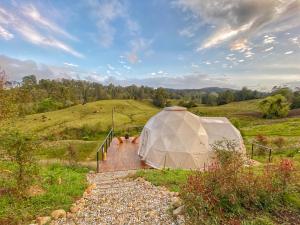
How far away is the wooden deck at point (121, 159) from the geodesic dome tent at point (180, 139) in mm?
763

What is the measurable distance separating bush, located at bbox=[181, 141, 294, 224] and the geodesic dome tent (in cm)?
974

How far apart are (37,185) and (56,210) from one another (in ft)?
7.62

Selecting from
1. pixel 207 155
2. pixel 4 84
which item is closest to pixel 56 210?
pixel 4 84

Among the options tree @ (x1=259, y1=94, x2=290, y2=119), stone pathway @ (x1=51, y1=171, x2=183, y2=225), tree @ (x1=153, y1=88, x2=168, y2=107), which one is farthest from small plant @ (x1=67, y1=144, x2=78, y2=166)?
tree @ (x1=153, y1=88, x2=168, y2=107)

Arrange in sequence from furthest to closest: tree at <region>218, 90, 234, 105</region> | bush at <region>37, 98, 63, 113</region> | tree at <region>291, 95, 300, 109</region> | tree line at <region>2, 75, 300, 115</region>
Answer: tree at <region>218, 90, 234, 105</region>
tree line at <region>2, 75, 300, 115</region>
tree at <region>291, 95, 300, 109</region>
bush at <region>37, 98, 63, 113</region>

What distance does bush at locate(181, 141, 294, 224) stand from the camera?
637 centimetres

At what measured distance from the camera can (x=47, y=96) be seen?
8556 cm

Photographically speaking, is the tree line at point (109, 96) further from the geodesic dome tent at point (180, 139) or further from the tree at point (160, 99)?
the geodesic dome tent at point (180, 139)

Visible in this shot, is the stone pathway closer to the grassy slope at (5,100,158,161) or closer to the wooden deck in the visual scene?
the wooden deck

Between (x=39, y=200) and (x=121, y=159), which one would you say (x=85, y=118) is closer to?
(x=121, y=159)

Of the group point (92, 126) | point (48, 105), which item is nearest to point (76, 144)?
point (92, 126)

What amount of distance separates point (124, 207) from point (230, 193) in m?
3.09

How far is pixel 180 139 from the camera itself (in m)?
18.7

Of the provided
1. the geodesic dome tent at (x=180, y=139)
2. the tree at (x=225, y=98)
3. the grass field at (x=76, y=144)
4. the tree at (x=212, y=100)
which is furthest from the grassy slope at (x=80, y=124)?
the tree at (x=225, y=98)
